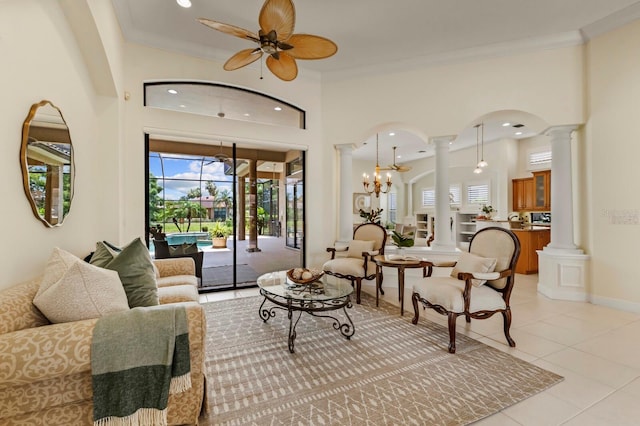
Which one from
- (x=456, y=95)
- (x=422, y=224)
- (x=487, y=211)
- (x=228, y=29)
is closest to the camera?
(x=228, y=29)

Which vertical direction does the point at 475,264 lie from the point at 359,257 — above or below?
above

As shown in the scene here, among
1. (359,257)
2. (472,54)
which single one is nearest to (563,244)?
(359,257)

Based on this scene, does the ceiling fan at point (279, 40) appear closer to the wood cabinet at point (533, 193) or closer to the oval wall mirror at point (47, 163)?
the oval wall mirror at point (47, 163)

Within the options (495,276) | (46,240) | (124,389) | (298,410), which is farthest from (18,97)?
(495,276)

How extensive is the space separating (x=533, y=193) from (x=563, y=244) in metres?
3.72

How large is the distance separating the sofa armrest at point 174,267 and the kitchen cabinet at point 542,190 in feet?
26.1

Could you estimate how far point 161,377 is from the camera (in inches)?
54.0

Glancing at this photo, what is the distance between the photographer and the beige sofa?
117 centimetres

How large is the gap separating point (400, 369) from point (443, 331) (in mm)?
987

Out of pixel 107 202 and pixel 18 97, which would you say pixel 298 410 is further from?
pixel 107 202

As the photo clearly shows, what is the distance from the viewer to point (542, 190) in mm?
7152

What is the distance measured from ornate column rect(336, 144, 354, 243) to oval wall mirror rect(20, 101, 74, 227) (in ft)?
12.3

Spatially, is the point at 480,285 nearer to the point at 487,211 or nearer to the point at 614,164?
the point at 614,164

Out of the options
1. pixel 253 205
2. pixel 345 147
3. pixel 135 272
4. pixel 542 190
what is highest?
pixel 345 147
